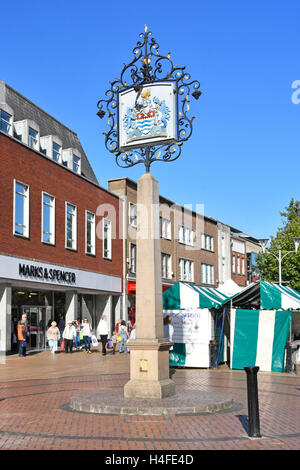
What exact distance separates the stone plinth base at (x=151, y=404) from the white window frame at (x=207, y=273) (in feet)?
129

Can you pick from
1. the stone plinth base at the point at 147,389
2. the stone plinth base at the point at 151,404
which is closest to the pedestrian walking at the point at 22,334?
the stone plinth base at the point at 151,404

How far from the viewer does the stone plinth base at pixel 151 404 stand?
9.52 m

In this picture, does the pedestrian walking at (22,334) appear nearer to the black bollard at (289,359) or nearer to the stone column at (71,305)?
the stone column at (71,305)

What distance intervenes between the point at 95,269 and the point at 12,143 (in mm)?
9916

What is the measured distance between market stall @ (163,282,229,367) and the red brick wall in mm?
8271

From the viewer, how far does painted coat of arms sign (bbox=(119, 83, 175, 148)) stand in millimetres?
12062

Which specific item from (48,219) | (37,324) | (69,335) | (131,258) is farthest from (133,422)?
(131,258)

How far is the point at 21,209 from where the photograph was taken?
2488cm

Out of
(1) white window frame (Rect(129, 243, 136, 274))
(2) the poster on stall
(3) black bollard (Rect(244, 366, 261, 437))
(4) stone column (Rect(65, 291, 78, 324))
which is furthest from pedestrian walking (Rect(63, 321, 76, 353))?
(3) black bollard (Rect(244, 366, 261, 437))

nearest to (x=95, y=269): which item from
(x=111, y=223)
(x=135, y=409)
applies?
(x=111, y=223)

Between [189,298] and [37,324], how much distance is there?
1000cm

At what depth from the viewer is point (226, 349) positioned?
20.6 metres

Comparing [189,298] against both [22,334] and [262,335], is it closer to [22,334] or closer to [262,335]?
[262,335]
